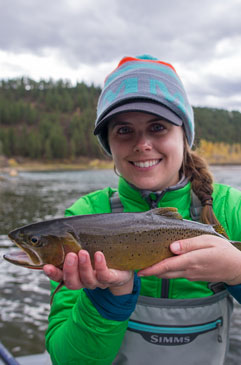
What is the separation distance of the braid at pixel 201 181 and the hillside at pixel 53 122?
5207cm

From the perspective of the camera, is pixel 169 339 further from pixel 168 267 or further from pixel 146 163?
pixel 146 163

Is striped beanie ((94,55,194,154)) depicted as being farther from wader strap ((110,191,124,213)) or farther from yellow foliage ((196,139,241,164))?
yellow foliage ((196,139,241,164))

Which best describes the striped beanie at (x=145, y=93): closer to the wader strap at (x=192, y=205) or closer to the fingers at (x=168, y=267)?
the wader strap at (x=192, y=205)

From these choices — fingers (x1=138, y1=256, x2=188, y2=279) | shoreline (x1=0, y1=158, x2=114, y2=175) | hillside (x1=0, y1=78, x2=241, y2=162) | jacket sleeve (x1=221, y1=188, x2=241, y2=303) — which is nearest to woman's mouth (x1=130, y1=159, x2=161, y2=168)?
jacket sleeve (x1=221, y1=188, x2=241, y2=303)

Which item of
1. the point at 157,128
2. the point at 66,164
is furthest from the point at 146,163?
the point at 66,164

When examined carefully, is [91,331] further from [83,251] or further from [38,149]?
[38,149]

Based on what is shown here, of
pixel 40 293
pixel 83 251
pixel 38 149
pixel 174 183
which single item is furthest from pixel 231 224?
pixel 38 149

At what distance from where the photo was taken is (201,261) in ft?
5.91

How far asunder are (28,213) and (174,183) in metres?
17.4

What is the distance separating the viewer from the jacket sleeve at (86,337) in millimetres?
1941

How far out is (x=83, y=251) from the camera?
170cm

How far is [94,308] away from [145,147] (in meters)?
1.19

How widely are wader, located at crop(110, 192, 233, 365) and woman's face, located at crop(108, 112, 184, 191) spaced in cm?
95

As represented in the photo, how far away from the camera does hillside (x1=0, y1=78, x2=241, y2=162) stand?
8944 centimetres
